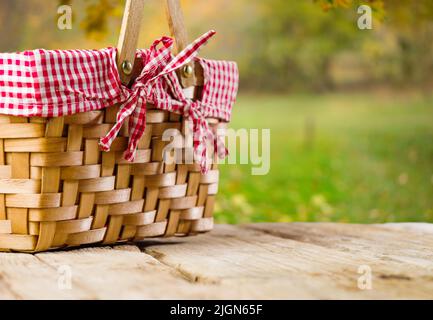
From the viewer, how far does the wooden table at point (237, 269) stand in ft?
2.72

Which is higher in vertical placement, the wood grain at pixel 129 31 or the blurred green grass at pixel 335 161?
the wood grain at pixel 129 31

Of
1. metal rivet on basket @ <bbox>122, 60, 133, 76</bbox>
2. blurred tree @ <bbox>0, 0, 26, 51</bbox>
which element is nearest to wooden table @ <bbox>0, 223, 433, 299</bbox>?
metal rivet on basket @ <bbox>122, 60, 133, 76</bbox>

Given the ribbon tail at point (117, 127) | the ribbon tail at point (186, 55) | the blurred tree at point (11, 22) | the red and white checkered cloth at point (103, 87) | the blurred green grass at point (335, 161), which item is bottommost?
the blurred green grass at point (335, 161)

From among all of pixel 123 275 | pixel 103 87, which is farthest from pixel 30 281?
pixel 103 87

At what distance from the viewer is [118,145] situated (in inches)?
46.6

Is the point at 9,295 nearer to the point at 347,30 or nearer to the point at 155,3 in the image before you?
the point at 155,3

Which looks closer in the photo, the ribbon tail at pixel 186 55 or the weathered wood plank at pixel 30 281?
the weathered wood plank at pixel 30 281

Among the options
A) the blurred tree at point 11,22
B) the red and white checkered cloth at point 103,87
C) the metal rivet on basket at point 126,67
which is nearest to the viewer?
the red and white checkered cloth at point 103,87

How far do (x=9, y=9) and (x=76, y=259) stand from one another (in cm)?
289

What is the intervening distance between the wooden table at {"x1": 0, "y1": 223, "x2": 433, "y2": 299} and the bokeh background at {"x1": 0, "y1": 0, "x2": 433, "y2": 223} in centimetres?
233

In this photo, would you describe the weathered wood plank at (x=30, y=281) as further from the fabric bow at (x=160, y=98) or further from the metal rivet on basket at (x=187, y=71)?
the metal rivet on basket at (x=187, y=71)

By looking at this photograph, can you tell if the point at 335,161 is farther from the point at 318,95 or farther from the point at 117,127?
the point at 117,127

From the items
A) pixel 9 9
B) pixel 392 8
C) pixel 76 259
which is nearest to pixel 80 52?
pixel 76 259

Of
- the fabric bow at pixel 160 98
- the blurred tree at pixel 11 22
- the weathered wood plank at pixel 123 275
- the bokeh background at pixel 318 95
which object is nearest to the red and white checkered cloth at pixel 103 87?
the fabric bow at pixel 160 98
